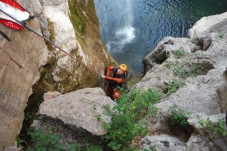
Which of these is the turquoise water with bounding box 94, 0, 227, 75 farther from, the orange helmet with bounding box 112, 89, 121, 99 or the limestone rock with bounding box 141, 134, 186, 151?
the limestone rock with bounding box 141, 134, 186, 151

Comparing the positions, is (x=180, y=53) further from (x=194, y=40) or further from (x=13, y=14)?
(x=13, y=14)

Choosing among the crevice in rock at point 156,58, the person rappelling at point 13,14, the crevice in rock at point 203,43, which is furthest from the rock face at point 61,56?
the crevice in rock at point 203,43

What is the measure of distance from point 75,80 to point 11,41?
12.1ft

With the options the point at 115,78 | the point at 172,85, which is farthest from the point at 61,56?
the point at 172,85

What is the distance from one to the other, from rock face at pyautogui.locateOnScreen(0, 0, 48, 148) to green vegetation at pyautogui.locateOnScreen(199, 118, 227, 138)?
5396 millimetres

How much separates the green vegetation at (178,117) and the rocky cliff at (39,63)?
13.9 feet

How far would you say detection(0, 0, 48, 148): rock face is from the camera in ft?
29.5

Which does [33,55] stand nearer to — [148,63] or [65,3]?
[65,3]

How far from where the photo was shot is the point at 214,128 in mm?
8203

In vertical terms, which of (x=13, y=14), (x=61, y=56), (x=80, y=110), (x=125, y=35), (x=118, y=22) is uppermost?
(x=118, y=22)

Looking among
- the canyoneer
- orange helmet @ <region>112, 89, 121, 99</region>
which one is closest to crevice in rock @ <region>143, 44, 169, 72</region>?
the canyoneer

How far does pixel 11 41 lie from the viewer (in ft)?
31.2

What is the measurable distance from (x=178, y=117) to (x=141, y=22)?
61.5 ft

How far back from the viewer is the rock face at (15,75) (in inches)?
354
